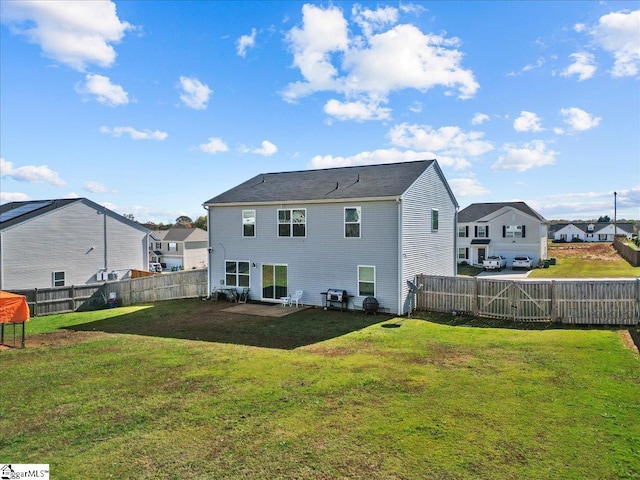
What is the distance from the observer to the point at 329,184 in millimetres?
20562

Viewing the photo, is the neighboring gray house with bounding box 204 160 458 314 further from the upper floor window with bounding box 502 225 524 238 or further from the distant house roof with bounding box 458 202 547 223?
the distant house roof with bounding box 458 202 547 223

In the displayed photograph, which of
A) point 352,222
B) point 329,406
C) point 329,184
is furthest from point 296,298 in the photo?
point 329,406

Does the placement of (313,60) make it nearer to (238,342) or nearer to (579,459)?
(238,342)

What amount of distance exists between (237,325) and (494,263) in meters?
32.2

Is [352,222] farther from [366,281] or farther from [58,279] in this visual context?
[58,279]

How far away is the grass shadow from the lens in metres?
13.4

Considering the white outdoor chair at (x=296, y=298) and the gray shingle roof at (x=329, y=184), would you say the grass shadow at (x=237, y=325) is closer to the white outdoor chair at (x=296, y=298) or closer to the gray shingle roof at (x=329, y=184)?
the white outdoor chair at (x=296, y=298)

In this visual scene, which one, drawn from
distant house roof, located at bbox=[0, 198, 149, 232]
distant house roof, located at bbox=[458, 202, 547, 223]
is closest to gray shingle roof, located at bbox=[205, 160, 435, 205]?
distant house roof, located at bbox=[0, 198, 149, 232]

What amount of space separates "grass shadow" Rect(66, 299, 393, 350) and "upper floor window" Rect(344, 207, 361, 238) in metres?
3.58

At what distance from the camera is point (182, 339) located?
13.5 metres

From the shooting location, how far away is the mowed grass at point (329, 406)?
5.45m

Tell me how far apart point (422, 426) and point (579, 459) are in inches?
84.8

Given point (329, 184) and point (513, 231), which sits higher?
point (329, 184)

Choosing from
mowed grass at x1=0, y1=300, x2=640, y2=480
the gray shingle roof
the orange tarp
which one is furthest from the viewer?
the gray shingle roof
